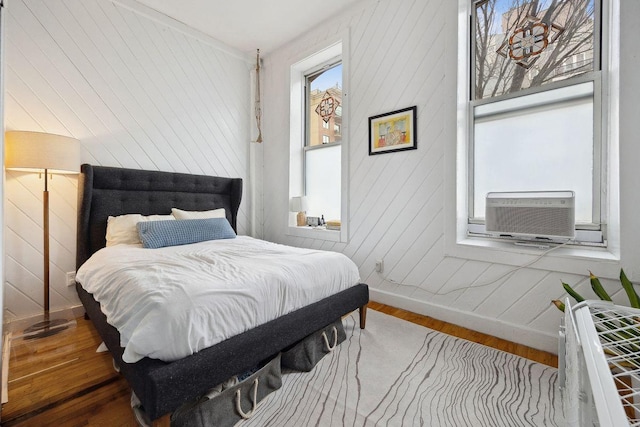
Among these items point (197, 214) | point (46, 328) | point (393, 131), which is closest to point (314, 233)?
point (197, 214)

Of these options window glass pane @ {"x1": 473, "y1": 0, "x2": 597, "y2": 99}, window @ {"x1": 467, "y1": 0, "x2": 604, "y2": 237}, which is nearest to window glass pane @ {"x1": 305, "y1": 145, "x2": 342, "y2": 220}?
window @ {"x1": 467, "y1": 0, "x2": 604, "y2": 237}

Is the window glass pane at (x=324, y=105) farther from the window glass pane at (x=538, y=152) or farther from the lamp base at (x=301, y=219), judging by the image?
the window glass pane at (x=538, y=152)

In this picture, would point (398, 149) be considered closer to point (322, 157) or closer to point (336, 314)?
point (322, 157)

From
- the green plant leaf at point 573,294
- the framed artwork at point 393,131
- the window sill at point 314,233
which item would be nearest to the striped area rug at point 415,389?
the green plant leaf at point 573,294

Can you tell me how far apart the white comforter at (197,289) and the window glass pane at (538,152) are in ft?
4.60

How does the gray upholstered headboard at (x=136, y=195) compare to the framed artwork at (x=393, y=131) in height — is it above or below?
below

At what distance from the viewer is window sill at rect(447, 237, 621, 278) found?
1702mm

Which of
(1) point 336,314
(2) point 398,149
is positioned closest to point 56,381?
(1) point 336,314

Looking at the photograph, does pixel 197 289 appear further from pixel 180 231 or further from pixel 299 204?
pixel 299 204

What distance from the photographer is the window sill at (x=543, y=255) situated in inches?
67.0

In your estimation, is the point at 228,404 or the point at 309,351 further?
the point at 309,351

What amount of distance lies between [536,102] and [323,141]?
2.17 metres

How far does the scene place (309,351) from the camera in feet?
5.49

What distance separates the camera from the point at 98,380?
1.58 m
